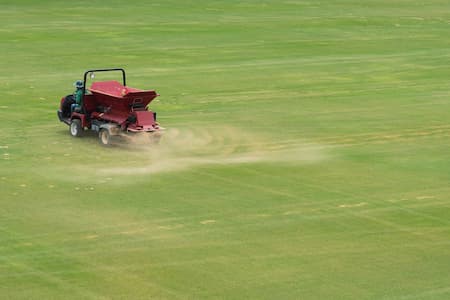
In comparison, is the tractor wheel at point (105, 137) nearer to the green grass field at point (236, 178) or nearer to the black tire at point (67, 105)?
the green grass field at point (236, 178)

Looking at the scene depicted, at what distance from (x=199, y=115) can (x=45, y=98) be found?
668cm

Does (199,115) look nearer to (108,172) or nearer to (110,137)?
(110,137)

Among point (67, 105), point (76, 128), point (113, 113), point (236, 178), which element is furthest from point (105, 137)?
point (236, 178)

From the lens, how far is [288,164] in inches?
1190

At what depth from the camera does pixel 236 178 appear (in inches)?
1128

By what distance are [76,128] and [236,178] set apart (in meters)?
7.07

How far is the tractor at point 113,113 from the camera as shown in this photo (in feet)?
107

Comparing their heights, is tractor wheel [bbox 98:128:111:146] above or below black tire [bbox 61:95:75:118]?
below

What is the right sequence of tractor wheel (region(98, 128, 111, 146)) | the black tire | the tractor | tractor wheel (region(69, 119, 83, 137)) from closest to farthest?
the tractor → tractor wheel (region(98, 128, 111, 146)) → tractor wheel (region(69, 119, 83, 137)) → the black tire

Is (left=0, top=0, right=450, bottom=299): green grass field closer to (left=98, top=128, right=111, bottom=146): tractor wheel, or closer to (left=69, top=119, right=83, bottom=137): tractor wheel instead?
(left=98, top=128, right=111, bottom=146): tractor wheel

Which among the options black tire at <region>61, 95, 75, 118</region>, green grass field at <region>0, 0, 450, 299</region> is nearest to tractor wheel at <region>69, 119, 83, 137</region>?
green grass field at <region>0, 0, 450, 299</region>

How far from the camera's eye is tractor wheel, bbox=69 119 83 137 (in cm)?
3369

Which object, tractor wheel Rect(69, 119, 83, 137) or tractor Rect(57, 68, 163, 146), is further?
tractor wheel Rect(69, 119, 83, 137)

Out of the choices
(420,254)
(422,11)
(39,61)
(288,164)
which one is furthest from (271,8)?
(420,254)
